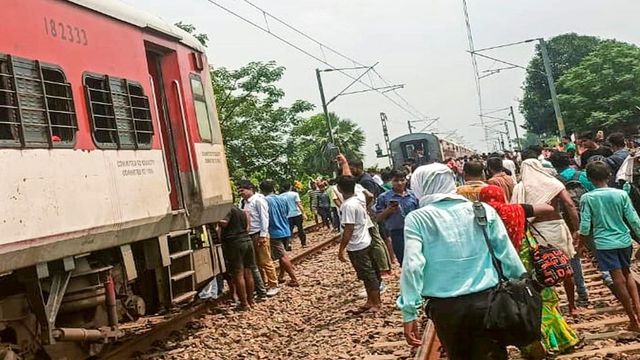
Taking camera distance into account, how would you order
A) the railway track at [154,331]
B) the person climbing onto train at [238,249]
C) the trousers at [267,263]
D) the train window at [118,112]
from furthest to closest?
the trousers at [267,263]
the person climbing onto train at [238,249]
the railway track at [154,331]
the train window at [118,112]

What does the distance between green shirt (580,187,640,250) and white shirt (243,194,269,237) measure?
18.3ft

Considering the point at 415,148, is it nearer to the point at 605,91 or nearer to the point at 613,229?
the point at 605,91

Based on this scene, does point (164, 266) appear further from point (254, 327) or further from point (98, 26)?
point (98, 26)

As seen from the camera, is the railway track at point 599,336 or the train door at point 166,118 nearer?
the railway track at point 599,336

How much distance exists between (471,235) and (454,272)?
218 mm

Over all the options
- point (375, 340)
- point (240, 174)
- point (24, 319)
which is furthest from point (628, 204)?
point (240, 174)

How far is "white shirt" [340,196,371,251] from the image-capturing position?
8.20 m

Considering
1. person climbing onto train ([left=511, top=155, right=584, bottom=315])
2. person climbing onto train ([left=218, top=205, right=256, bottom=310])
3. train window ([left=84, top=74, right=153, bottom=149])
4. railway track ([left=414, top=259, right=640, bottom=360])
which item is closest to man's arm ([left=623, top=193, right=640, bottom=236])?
person climbing onto train ([left=511, top=155, right=584, bottom=315])

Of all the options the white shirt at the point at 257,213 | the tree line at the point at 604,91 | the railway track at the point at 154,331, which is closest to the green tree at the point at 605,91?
the tree line at the point at 604,91

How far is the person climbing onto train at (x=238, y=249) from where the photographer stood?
994cm

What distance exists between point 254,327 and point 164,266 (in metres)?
1.55

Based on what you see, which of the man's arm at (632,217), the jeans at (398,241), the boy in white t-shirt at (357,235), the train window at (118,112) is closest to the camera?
the man's arm at (632,217)

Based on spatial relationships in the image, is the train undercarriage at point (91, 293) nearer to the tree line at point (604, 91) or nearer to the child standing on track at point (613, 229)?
the child standing on track at point (613, 229)

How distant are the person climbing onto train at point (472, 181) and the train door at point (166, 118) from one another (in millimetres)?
3931
